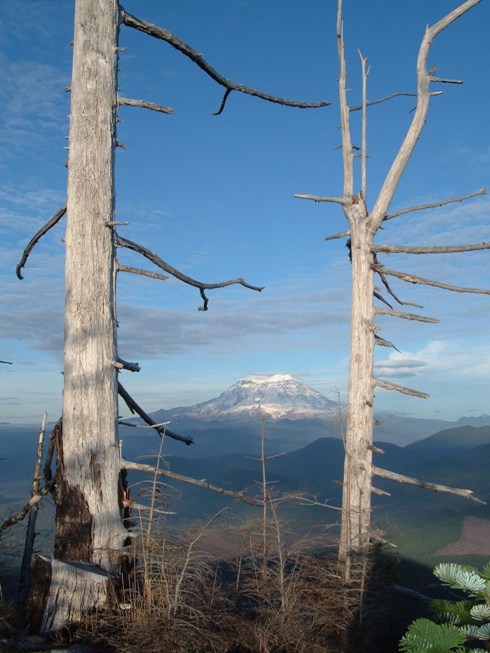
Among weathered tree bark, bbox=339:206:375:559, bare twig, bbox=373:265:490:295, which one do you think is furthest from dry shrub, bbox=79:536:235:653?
bare twig, bbox=373:265:490:295

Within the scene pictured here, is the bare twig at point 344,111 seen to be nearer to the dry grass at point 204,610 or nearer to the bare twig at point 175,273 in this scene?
the bare twig at point 175,273

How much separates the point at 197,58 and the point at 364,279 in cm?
451

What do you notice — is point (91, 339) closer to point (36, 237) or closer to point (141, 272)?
point (141, 272)

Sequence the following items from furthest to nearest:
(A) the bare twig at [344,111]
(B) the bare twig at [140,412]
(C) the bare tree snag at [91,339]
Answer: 1. (A) the bare twig at [344,111]
2. (B) the bare twig at [140,412]
3. (C) the bare tree snag at [91,339]

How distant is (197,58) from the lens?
21.7 ft

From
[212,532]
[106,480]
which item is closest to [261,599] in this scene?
[212,532]

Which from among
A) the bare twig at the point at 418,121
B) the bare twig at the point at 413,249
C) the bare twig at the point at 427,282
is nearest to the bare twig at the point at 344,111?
the bare twig at the point at 418,121

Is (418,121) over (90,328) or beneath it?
over

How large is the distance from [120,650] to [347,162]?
343 inches

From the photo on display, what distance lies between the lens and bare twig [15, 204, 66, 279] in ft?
22.3

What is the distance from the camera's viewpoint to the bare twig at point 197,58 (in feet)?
21.2

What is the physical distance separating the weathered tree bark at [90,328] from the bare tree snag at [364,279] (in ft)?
12.9

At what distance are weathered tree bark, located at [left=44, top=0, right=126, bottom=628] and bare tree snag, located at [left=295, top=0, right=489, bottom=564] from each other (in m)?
3.94

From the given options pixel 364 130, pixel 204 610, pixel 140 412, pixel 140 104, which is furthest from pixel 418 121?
pixel 204 610
